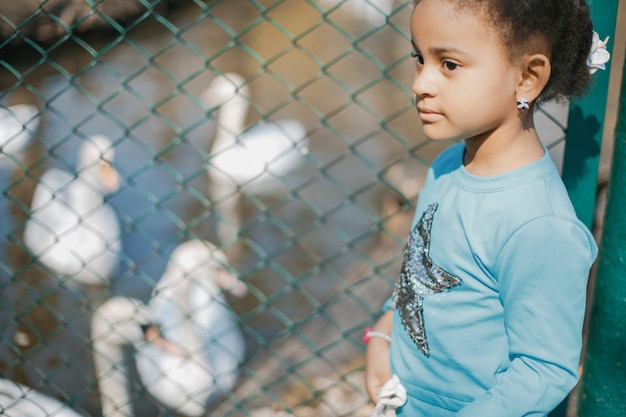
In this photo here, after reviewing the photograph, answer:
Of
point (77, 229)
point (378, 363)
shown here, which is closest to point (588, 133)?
point (378, 363)

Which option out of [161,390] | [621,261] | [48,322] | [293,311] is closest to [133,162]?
[48,322]

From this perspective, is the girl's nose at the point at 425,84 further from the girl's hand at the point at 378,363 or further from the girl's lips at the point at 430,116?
the girl's hand at the point at 378,363

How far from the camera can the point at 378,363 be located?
5.20 ft

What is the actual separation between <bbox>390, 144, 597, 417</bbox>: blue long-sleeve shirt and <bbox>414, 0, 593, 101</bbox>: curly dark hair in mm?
154

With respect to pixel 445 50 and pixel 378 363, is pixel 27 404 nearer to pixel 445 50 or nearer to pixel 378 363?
pixel 378 363

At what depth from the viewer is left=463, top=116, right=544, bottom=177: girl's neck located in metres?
1.31

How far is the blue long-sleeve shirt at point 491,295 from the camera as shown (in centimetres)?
120

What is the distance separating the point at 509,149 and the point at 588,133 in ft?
1.24

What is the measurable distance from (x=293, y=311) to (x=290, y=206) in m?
→ 1.05

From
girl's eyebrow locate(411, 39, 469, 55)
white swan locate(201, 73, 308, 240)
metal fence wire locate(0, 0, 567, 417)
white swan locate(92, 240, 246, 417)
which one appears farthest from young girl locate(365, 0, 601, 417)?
white swan locate(201, 73, 308, 240)

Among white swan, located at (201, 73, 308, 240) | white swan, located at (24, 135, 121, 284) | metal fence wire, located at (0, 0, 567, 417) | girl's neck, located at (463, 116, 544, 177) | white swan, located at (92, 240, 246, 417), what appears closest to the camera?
girl's neck, located at (463, 116, 544, 177)

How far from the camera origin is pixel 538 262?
119cm

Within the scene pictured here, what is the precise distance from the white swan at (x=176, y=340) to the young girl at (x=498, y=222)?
1.49 metres

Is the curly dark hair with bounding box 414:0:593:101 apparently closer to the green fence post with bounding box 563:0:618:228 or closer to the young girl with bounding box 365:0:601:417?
the young girl with bounding box 365:0:601:417
